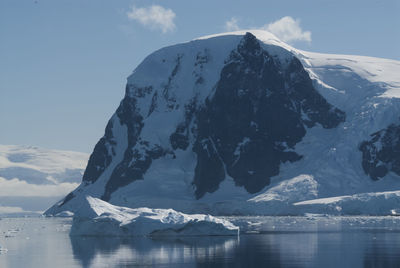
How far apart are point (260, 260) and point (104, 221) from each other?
37181 millimetres

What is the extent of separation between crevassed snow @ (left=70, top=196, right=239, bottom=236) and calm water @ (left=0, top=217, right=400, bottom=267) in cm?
307

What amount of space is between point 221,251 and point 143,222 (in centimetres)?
2333

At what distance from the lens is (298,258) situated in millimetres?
79750

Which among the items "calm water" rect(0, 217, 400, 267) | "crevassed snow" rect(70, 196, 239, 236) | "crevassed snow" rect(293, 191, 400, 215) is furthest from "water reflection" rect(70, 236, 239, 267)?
"crevassed snow" rect(293, 191, 400, 215)

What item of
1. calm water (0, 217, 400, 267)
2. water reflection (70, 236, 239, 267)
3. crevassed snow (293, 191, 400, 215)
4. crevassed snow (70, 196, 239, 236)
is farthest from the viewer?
crevassed snow (293, 191, 400, 215)

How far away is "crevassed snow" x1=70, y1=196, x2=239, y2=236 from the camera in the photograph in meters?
107

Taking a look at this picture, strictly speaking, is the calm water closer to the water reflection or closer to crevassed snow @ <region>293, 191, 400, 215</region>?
the water reflection

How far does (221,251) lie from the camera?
286 feet

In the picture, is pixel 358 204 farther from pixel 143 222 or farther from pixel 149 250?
pixel 149 250

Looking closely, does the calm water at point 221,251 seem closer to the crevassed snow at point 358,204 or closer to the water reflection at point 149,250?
the water reflection at point 149,250

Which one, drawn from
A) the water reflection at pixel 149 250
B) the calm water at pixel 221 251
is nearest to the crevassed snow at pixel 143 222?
the water reflection at pixel 149 250

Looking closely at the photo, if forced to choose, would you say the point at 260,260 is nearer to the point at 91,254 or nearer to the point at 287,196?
the point at 91,254

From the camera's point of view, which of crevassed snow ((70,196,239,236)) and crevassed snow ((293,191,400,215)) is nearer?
crevassed snow ((70,196,239,236))

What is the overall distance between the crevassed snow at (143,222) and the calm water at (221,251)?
3.07 meters
